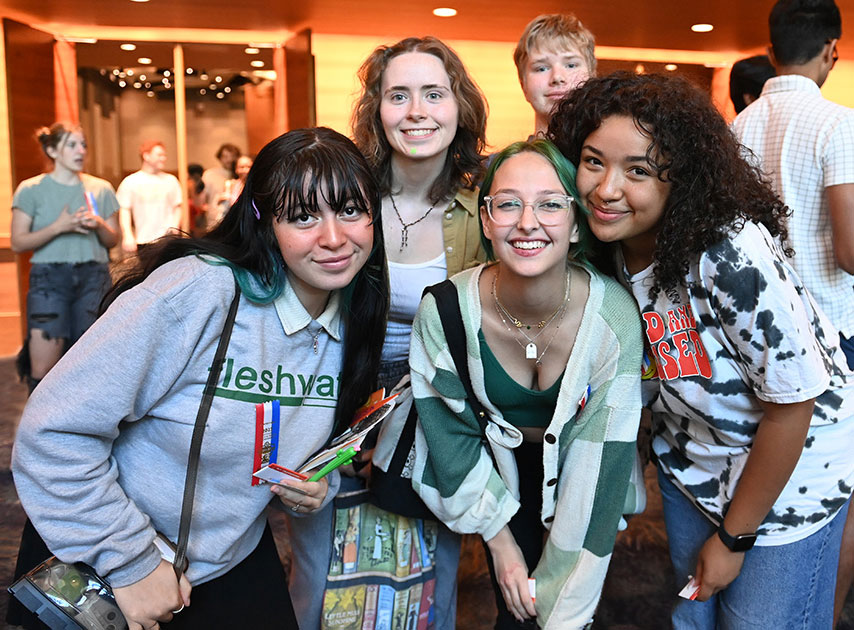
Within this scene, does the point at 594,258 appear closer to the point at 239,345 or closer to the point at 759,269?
the point at 759,269

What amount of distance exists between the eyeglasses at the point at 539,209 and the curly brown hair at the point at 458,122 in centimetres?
58

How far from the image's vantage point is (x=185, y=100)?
26.1 ft

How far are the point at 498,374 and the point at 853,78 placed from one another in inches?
360

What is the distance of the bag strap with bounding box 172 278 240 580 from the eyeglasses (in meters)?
0.56

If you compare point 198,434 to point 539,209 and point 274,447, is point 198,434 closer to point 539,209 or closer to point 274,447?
point 274,447

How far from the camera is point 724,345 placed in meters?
1.38

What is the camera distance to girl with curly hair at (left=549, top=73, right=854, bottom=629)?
4.28ft

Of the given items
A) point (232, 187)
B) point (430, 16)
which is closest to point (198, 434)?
point (232, 187)

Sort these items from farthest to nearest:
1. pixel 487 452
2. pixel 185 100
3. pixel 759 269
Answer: pixel 185 100, pixel 487 452, pixel 759 269

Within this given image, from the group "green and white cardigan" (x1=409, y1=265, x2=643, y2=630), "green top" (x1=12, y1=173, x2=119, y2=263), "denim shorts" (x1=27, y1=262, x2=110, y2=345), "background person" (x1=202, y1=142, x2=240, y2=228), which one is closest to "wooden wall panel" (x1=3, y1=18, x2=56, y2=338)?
"background person" (x1=202, y1=142, x2=240, y2=228)

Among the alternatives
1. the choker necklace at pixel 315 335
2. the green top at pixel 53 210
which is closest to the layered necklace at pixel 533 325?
the choker necklace at pixel 315 335

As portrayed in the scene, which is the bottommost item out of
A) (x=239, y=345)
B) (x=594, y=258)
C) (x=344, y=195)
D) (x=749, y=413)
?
(x=749, y=413)

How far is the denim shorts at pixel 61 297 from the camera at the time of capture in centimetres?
426

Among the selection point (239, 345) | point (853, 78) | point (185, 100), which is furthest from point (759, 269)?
point (853, 78)
